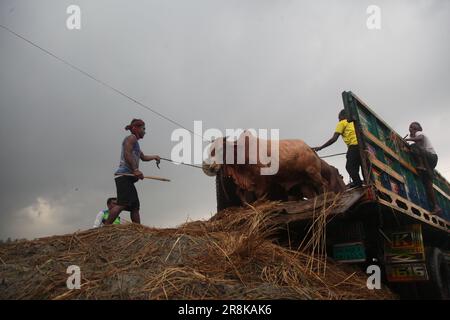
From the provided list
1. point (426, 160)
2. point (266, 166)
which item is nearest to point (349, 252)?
point (266, 166)

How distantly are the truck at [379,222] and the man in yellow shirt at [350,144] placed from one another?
1.28ft

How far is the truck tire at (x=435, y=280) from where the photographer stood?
4125mm

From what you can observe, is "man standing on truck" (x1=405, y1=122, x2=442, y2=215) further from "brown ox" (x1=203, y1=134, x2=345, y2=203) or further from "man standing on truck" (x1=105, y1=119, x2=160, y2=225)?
"man standing on truck" (x1=105, y1=119, x2=160, y2=225)

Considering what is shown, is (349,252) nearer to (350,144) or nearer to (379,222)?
(379,222)

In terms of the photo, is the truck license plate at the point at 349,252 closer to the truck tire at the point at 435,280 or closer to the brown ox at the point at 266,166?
the truck tire at the point at 435,280

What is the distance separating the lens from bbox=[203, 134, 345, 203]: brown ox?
5230mm

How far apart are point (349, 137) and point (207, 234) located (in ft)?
8.68

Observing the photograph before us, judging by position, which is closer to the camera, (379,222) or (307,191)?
(379,222)

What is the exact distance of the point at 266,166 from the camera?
A: 5207 millimetres

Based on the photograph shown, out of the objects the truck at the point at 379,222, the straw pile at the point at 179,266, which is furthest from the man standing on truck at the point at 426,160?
the straw pile at the point at 179,266

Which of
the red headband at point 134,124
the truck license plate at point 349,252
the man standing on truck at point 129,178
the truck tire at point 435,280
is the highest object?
the red headband at point 134,124

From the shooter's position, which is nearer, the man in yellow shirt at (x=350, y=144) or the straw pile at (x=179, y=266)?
the straw pile at (x=179, y=266)

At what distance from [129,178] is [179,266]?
204cm
